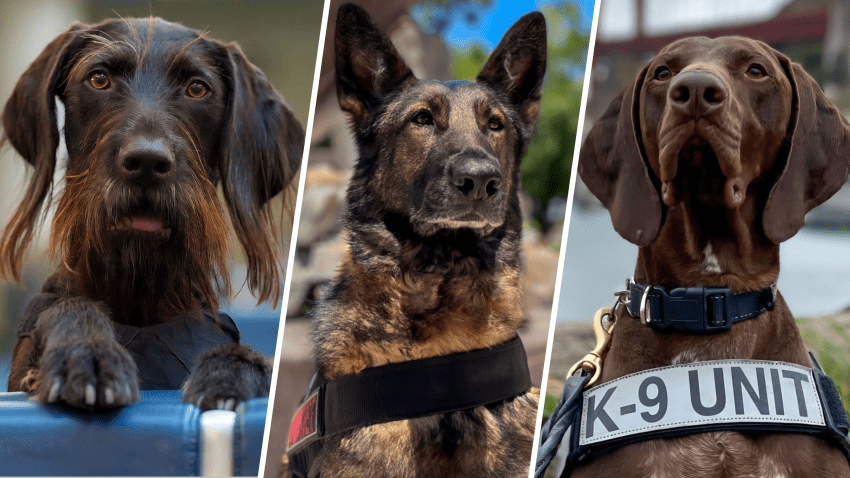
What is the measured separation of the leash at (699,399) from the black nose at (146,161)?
1224 mm

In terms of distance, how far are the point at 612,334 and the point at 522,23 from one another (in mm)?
904

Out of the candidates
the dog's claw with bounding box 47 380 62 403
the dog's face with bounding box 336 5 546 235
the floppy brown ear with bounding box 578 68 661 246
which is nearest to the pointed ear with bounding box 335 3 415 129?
the dog's face with bounding box 336 5 546 235

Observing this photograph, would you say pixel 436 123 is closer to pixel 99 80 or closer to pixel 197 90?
pixel 197 90

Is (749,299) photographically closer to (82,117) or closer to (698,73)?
(698,73)

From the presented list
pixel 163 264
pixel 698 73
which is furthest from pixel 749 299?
pixel 163 264

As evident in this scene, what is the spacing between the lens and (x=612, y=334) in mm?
Answer: 1862

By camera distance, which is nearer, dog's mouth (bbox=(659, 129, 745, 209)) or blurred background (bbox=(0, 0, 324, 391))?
dog's mouth (bbox=(659, 129, 745, 209))

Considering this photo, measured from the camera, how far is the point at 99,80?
1.79m

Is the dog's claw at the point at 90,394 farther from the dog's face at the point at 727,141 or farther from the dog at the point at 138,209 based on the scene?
the dog's face at the point at 727,141

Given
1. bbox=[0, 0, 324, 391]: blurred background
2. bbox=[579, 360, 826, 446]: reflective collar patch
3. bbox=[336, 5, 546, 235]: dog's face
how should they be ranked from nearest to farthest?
bbox=[579, 360, 826, 446]: reflective collar patch < bbox=[336, 5, 546, 235]: dog's face < bbox=[0, 0, 324, 391]: blurred background

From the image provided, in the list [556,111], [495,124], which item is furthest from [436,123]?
[556,111]

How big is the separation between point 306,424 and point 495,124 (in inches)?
38.8

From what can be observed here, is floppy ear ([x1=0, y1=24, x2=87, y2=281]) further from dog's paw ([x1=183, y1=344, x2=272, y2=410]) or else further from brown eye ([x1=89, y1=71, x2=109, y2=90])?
dog's paw ([x1=183, y1=344, x2=272, y2=410])

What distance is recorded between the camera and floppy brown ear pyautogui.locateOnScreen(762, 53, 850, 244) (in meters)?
1.65
